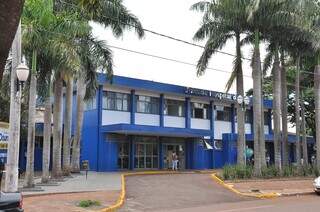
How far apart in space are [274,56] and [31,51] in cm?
1854

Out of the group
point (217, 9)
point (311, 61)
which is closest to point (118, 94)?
point (217, 9)

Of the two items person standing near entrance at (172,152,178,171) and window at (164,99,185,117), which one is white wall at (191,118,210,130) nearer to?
window at (164,99,185,117)

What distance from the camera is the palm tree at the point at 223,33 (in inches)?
1240

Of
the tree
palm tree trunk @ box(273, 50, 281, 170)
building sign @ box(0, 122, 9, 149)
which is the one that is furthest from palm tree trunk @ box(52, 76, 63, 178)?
the tree

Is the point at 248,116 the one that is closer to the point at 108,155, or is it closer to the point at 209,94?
the point at 209,94

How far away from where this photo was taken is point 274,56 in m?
35.7

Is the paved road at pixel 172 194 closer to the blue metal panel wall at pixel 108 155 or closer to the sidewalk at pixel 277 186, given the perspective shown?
the sidewalk at pixel 277 186

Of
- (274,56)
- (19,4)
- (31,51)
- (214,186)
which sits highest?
(274,56)

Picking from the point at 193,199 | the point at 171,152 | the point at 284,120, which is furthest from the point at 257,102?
the point at 171,152

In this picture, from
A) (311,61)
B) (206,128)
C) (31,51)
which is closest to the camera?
(31,51)

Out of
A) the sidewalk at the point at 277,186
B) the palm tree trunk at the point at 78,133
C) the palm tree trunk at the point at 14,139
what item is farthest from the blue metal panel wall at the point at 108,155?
the palm tree trunk at the point at 14,139

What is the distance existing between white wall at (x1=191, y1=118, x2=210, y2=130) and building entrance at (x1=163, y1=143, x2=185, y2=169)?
217 cm

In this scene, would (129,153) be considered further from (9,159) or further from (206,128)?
(9,159)

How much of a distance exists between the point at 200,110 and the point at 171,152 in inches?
199
